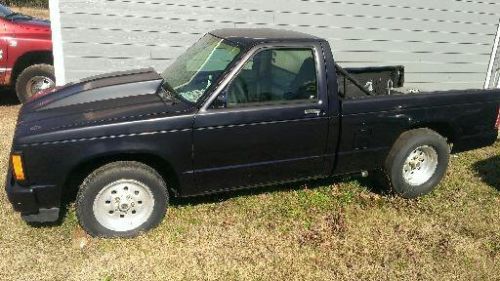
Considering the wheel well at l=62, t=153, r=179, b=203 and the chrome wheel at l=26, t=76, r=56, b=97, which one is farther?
the chrome wheel at l=26, t=76, r=56, b=97

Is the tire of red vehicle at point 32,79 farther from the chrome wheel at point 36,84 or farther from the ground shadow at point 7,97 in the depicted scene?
the ground shadow at point 7,97

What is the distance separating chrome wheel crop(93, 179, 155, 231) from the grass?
17cm

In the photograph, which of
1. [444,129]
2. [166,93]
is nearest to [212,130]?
[166,93]

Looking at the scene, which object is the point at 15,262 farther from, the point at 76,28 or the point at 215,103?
the point at 76,28

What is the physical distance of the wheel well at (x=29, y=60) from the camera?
7.88m

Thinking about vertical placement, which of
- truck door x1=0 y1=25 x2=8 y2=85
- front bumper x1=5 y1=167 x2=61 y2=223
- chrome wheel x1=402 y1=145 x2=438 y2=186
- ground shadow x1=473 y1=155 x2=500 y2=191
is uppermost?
truck door x1=0 y1=25 x2=8 y2=85

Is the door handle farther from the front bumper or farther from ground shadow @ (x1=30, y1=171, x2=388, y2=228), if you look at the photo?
the front bumper

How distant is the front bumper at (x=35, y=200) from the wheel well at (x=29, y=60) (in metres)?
4.80

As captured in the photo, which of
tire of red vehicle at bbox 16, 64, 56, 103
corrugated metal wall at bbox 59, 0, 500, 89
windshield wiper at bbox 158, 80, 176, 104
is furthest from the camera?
tire of red vehicle at bbox 16, 64, 56, 103

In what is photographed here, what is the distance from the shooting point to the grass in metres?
3.76

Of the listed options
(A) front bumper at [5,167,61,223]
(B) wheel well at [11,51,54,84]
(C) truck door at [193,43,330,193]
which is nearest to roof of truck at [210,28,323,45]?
(C) truck door at [193,43,330,193]

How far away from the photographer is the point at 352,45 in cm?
770

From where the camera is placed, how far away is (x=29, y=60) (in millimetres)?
7980

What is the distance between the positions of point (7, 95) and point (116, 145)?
6.65 meters
